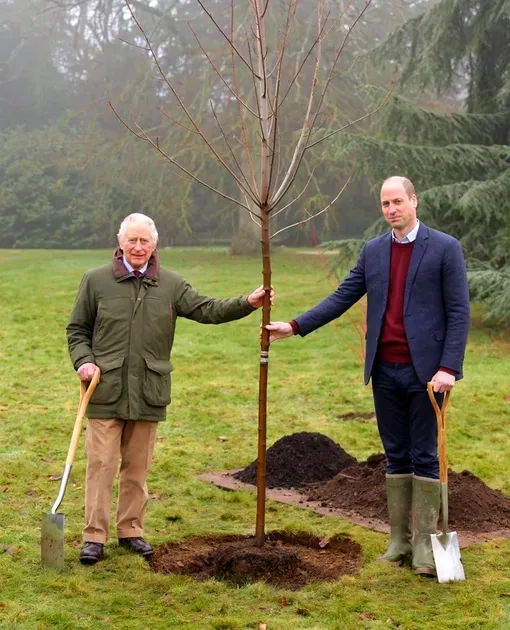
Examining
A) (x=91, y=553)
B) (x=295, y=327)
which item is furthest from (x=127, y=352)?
(x=91, y=553)

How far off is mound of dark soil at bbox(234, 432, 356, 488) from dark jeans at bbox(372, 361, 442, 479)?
191cm

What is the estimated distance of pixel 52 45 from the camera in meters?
36.6

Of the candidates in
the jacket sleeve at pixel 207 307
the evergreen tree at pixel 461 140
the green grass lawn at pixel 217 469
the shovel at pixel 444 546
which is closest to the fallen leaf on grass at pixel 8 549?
the green grass lawn at pixel 217 469

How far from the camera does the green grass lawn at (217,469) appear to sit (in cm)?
448

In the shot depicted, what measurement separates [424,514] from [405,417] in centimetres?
50

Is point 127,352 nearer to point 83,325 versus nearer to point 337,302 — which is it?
point 83,325

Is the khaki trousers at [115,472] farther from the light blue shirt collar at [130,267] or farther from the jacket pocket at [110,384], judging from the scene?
the light blue shirt collar at [130,267]

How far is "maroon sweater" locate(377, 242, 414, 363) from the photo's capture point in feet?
16.3

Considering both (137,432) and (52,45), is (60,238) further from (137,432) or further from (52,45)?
(137,432)

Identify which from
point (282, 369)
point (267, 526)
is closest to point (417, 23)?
point (282, 369)

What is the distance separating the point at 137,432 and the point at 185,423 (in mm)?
4191

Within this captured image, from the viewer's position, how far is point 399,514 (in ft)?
17.2

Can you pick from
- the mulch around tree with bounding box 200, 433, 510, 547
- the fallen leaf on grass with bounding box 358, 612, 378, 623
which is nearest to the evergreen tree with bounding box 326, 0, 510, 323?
the mulch around tree with bounding box 200, 433, 510, 547

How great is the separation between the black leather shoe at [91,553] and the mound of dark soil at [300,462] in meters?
1.98
